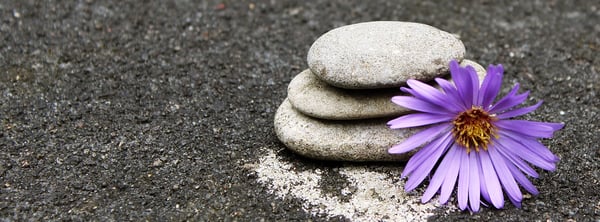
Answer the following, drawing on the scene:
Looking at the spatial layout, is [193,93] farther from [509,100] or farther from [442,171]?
[509,100]

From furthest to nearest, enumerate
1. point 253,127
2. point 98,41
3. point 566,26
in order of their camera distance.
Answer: point 566,26
point 98,41
point 253,127

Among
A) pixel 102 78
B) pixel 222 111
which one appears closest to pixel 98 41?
pixel 102 78

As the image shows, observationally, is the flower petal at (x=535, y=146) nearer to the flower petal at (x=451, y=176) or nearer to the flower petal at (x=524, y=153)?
the flower petal at (x=524, y=153)

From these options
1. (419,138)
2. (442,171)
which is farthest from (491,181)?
(419,138)

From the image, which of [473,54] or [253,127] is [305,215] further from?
[473,54]

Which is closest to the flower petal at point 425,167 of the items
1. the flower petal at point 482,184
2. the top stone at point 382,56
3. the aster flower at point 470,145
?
the aster flower at point 470,145
